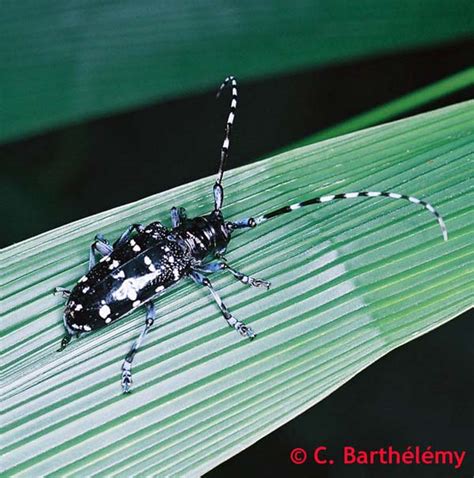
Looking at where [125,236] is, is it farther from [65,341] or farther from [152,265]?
[65,341]

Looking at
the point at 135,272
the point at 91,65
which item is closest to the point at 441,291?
the point at 135,272

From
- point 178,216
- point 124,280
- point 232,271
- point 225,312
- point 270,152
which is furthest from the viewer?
point 270,152

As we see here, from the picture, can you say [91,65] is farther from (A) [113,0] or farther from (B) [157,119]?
(B) [157,119]

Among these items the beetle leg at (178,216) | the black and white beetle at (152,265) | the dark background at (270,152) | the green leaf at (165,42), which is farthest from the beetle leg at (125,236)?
the dark background at (270,152)

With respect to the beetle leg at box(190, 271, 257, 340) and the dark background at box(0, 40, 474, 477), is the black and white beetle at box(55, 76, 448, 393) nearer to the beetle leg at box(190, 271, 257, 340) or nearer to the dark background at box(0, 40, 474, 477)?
the beetle leg at box(190, 271, 257, 340)

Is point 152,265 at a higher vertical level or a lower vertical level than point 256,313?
higher

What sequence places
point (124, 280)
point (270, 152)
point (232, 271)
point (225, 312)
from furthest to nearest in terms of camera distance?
point (270, 152) < point (124, 280) < point (232, 271) < point (225, 312)

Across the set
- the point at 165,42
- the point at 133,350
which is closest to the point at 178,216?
the point at 133,350
